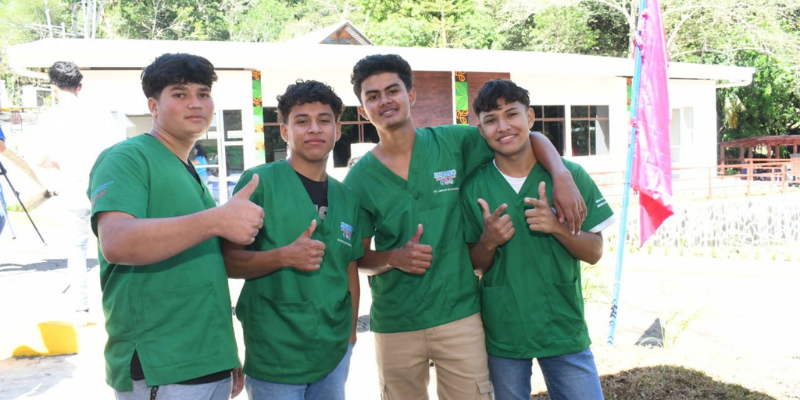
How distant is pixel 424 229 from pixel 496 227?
32 centimetres

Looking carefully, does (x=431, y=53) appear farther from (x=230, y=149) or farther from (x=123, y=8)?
(x=123, y=8)

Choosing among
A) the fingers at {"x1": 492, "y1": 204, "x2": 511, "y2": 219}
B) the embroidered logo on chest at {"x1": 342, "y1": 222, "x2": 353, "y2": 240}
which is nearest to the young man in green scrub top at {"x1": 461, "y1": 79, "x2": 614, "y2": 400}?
the fingers at {"x1": 492, "y1": 204, "x2": 511, "y2": 219}

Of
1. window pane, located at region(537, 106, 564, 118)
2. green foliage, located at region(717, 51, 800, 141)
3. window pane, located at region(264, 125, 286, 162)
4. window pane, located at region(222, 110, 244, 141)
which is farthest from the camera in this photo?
green foliage, located at region(717, 51, 800, 141)

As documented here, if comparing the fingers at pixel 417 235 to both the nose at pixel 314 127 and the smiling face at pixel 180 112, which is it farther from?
the smiling face at pixel 180 112

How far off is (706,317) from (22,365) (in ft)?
19.6

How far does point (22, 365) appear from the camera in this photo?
15.5ft

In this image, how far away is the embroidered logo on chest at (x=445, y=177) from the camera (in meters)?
2.88

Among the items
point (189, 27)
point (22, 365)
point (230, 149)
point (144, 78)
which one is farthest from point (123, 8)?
point (144, 78)

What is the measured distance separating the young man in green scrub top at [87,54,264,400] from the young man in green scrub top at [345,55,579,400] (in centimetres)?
82

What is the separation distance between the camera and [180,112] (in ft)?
7.17

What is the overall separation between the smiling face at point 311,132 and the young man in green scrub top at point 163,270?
0.45m

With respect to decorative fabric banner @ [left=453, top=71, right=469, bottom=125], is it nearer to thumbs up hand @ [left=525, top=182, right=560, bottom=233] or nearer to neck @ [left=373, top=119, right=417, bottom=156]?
neck @ [left=373, top=119, right=417, bottom=156]

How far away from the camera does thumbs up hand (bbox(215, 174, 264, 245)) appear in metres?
1.93

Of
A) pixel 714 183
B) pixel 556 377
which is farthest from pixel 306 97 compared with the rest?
pixel 714 183
